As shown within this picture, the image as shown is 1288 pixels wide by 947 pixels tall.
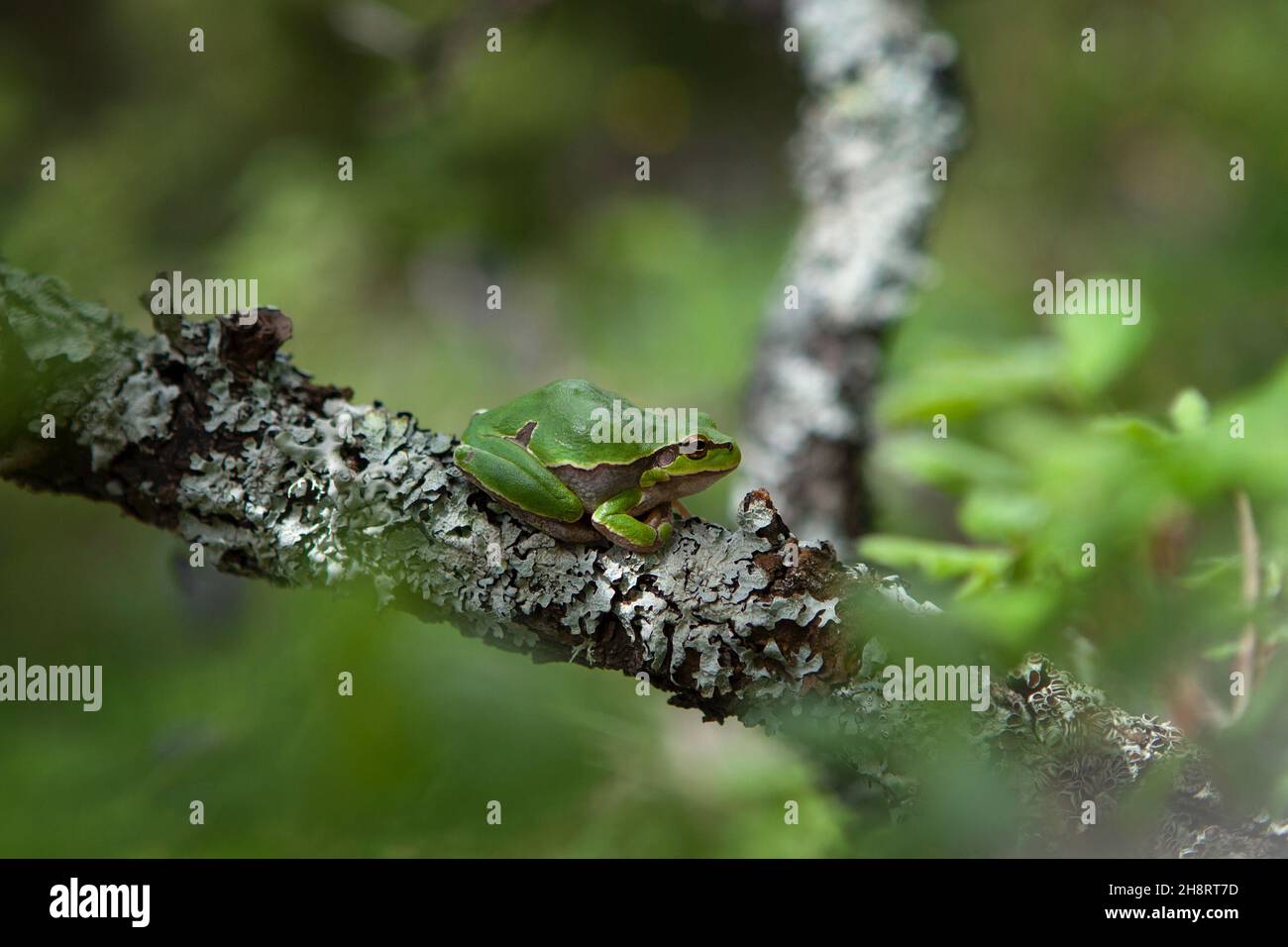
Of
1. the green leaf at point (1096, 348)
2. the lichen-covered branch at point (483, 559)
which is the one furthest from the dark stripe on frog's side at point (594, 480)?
the green leaf at point (1096, 348)

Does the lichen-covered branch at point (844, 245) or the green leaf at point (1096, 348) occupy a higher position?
the lichen-covered branch at point (844, 245)

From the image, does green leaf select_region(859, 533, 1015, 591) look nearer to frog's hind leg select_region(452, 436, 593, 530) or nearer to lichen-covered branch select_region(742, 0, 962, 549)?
frog's hind leg select_region(452, 436, 593, 530)

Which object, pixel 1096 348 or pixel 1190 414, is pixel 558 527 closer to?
pixel 1190 414

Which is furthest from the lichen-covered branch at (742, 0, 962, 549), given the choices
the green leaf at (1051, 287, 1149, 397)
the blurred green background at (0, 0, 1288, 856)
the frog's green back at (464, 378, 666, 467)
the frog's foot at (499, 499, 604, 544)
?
the frog's foot at (499, 499, 604, 544)

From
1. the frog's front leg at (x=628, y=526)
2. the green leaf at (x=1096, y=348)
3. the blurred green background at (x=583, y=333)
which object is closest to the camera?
the blurred green background at (x=583, y=333)

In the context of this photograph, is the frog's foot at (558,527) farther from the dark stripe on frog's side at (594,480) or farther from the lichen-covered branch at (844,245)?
the lichen-covered branch at (844,245)

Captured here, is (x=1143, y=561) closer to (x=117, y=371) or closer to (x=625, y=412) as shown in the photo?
(x=625, y=412)
